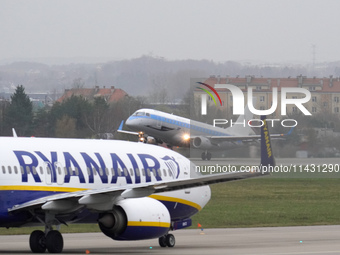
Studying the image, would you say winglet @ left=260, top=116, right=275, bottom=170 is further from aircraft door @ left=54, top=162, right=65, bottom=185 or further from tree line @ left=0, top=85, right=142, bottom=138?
tree line @ left=0, top=85, right=142, bottom=138

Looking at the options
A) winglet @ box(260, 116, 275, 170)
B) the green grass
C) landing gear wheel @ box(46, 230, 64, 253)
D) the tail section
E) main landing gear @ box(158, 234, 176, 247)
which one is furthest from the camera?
the tail section

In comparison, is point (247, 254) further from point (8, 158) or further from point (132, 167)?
point (8, 158)

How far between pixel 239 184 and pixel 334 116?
1068 centimetres

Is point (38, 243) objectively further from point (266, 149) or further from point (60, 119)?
point (60, 119)

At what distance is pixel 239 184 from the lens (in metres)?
62.9

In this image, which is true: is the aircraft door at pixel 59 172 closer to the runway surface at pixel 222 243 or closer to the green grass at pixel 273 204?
the runway surface at pixel 222 243

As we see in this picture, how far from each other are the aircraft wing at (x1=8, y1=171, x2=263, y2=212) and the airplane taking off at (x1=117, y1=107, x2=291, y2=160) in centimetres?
6437

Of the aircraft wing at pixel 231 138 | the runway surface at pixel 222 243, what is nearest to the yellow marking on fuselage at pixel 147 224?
the runway surface at pixel 222 243

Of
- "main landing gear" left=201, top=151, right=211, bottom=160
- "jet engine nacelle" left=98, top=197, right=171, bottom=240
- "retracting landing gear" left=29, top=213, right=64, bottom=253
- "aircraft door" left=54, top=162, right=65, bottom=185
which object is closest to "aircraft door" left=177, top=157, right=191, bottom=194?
"jet engine nacelle" left=98, top=197, right=171, bottom=240

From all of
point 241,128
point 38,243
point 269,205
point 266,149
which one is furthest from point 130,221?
point 241,128

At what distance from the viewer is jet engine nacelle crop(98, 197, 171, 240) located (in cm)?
2147

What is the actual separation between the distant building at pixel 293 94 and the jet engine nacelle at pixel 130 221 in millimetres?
46667

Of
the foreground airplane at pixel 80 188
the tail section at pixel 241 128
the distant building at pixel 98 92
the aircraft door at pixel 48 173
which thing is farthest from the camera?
the distant building at pixel 98 92

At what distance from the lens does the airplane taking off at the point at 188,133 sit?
88.3m
